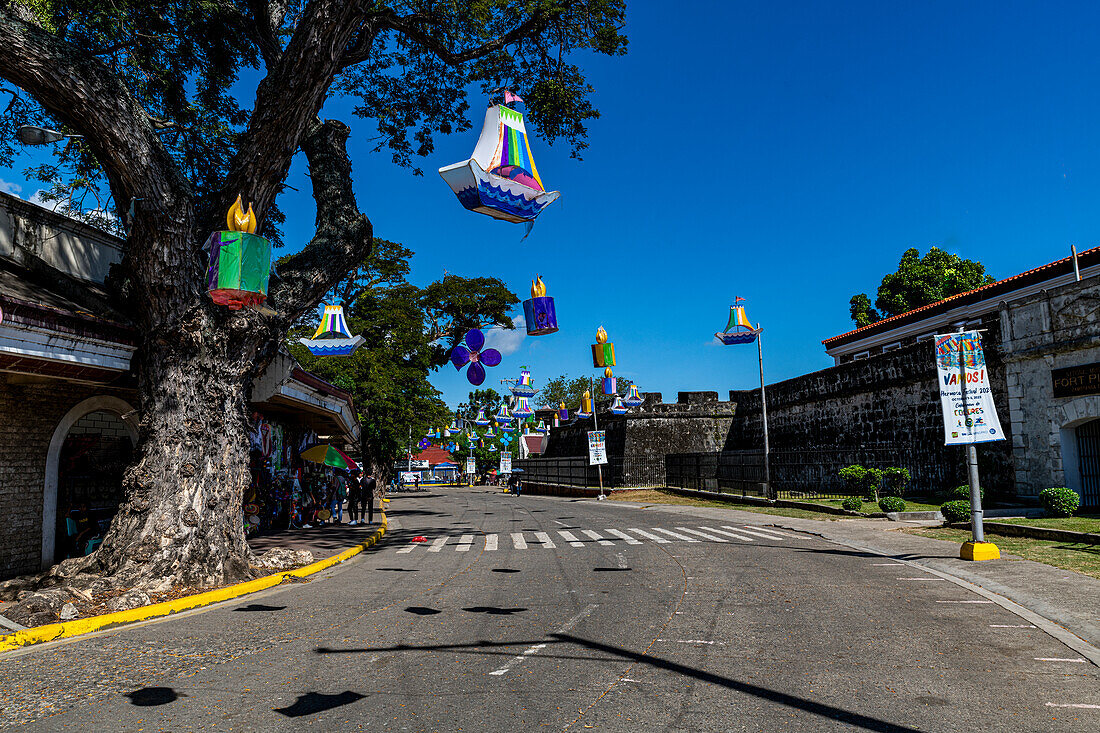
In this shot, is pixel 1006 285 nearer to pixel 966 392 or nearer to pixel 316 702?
pixel 966 392

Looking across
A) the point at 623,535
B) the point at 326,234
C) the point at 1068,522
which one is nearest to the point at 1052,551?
the point at 1068,522

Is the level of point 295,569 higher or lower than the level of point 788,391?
lower

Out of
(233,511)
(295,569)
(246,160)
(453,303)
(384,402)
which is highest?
(453,303)

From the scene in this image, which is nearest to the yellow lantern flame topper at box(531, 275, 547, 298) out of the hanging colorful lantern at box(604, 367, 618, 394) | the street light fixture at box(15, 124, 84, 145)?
the street light fixture at box(15, 124, 84, 145)

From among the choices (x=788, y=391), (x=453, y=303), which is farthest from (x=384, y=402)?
(x=788, y=391)

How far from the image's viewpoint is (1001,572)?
393 inches

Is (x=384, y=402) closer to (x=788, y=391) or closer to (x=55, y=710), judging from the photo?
(x=788, y=391)

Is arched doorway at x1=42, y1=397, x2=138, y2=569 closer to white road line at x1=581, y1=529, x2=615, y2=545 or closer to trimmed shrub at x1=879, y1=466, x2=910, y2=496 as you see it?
white road line at x1=581, y1=529, x2=615, y2=545

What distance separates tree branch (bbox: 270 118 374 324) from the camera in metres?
12.2

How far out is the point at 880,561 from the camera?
11539 millimetres

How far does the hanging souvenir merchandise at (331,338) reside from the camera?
18453 mm

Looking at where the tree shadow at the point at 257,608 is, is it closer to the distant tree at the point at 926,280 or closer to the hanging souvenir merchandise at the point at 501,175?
the hanging souvenir merchandise at the point at 501,175

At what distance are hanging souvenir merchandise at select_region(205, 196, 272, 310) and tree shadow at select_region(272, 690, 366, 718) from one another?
5725 mm

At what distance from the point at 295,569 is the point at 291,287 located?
509 cm
